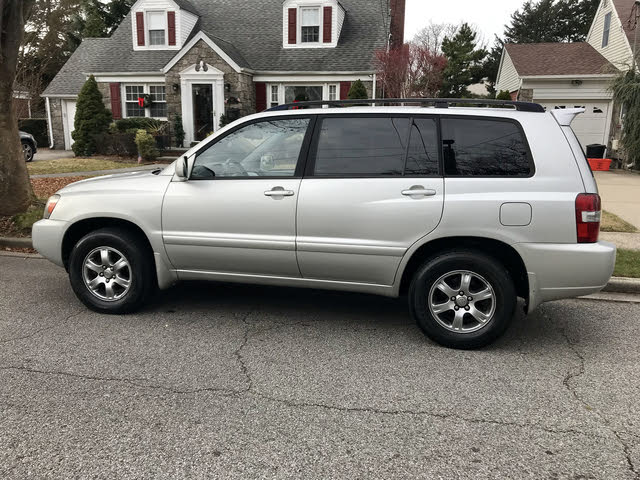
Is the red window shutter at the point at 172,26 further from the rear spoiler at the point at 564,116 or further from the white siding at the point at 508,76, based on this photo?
the rear spoiler at the point at 564,116

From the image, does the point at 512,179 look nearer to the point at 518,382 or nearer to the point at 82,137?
the point at 518,382

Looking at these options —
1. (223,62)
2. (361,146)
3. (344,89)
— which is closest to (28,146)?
(223,62)

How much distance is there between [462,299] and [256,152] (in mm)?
2120

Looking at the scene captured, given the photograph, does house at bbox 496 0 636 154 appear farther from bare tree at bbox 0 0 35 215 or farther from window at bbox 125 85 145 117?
bare tree at bbox 0 0 35 215

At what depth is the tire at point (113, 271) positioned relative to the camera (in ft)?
15.6

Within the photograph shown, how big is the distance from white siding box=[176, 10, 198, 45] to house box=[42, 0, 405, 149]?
41 millimetres

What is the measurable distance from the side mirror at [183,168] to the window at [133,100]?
20412 mm

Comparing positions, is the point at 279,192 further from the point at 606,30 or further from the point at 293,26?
the point at 606,30

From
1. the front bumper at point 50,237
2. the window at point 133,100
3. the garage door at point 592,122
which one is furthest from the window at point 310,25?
the front bumper at point 50,237

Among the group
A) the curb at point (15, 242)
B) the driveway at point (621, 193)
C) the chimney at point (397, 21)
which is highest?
the chimney at point (397, 21)

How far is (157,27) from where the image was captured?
23.7 meters

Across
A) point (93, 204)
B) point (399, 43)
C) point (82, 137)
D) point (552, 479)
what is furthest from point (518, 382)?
point (399, 43)

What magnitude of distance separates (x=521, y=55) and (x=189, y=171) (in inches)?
900

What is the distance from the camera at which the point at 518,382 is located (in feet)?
12.0
